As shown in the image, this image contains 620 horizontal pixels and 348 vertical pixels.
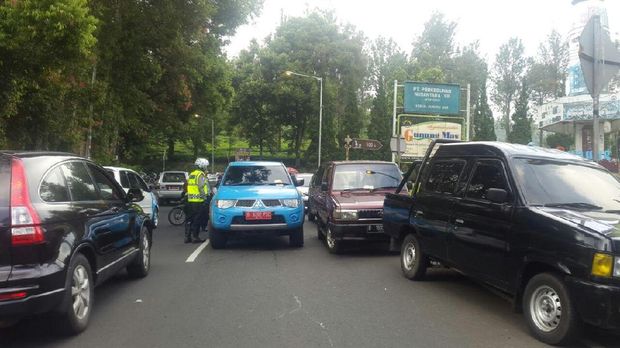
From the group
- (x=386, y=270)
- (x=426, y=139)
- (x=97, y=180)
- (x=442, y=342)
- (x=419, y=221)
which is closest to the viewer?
(x=442, y=342)

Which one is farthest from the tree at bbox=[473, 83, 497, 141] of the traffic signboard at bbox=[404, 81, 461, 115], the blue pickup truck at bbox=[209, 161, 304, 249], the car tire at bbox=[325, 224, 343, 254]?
the car tire at bbox=[325, 224, 343, 254]

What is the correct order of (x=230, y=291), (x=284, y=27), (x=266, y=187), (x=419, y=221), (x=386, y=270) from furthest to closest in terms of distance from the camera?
(x=284, y=27)
(x=266, y=187)
(x=386, y=270)
(x=419, y=221)
(x=230, y=291)

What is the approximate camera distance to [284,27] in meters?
48.0

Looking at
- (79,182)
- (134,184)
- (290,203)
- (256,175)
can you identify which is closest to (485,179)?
(79,182)

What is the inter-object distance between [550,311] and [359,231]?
4.87 meters

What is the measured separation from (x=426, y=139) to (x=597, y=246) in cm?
2489

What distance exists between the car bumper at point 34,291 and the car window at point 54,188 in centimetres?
68

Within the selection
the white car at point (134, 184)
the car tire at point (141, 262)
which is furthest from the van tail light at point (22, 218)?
the white car at point (134, 184)

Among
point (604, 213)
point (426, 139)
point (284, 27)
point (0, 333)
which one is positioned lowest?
point (0, 333)

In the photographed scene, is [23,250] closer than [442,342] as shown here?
Yes

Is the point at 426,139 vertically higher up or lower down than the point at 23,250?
higher up

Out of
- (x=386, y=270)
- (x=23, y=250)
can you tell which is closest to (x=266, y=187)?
(x=386, y=270)

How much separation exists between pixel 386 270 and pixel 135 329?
4324 mm

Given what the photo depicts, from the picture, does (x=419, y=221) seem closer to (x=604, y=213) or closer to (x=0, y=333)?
(x=604, y=213)
